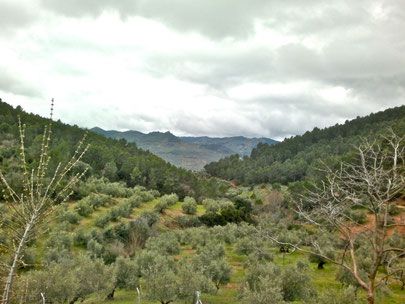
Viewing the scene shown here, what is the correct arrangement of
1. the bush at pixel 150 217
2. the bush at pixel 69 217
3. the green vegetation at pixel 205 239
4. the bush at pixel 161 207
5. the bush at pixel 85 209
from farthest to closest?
the bush at pixel 161 207 < the bush at pixel 150 217 < the bush at pixel 85 209 < the bush at pixel 69 217 < the green vegetation at pixel 205 239

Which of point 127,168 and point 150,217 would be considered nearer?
point 150,217

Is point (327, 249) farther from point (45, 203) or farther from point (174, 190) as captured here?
point (174, 190)

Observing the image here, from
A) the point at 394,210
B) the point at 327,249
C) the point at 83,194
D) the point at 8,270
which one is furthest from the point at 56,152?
the point at 8,270

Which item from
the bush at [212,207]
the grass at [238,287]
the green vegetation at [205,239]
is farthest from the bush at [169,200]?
the grass at [238,287]

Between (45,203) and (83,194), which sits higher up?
(45,203)

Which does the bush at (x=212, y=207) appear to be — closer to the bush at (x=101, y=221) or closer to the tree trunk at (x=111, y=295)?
the bush at (x=101, y=221)

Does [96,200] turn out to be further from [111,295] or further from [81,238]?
[111,295]

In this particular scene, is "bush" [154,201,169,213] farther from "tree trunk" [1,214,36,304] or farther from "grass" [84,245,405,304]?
"tree trunk" [1,214,36,304]

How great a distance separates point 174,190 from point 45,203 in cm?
12267

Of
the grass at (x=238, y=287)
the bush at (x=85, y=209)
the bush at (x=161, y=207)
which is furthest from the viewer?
the bush at (x=161, y=207)

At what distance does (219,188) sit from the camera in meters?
152

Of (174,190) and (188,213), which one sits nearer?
(188,213)

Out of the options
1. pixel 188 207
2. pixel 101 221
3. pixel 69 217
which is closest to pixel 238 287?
pixel 101 221

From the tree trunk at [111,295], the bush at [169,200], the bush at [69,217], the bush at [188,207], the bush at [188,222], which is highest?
the bush at [169,200]
